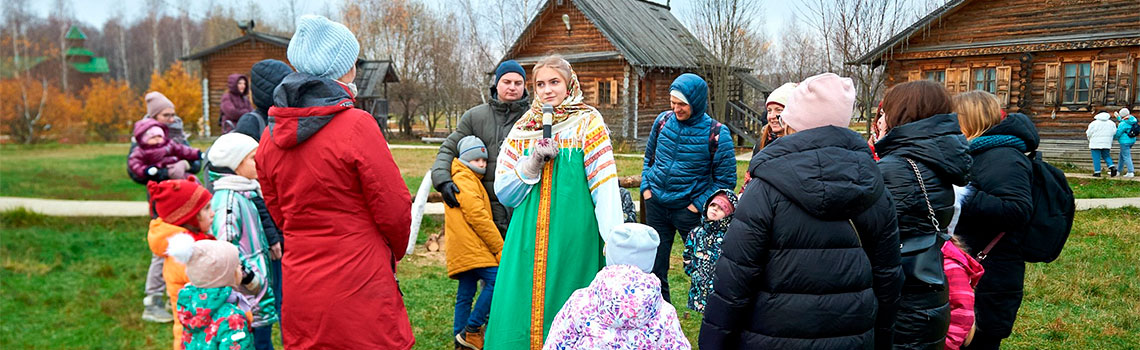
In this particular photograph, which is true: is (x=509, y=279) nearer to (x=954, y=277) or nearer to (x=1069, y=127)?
(x=954, y=277)

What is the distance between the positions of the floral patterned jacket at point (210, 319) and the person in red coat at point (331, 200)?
1.63ft

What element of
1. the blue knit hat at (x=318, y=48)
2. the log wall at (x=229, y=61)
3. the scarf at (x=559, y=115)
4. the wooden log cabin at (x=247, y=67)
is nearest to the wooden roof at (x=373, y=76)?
the wooden log cabin at (x=247, y=67)

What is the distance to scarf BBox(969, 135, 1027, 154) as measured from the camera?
127 inches

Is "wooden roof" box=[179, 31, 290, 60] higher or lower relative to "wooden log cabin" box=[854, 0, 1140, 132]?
higher

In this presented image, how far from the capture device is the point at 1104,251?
738 centimetres

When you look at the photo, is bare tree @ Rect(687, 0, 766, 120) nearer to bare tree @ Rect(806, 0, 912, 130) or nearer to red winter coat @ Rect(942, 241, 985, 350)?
bare tree @ Rect(806, 0, 912, 130)

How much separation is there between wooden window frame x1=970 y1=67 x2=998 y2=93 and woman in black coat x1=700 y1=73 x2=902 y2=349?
61.3ft

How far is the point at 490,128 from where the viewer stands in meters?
4.27

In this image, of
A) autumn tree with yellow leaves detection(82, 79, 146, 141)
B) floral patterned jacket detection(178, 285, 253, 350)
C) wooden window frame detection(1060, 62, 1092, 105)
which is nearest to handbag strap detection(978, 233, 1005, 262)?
floral patterned jacket detection(178, 285, 253, 350)

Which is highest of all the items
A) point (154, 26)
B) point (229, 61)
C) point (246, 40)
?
point (246, 40)

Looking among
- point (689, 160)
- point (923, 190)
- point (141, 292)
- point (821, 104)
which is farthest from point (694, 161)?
point (141, 292)

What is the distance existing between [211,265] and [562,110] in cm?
177

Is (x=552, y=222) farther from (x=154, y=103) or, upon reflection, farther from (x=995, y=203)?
(x=154, y=103)

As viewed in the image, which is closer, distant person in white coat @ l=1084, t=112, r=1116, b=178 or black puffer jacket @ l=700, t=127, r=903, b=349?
black puffer jacket @ l=700, t=127, r=903, b=349
